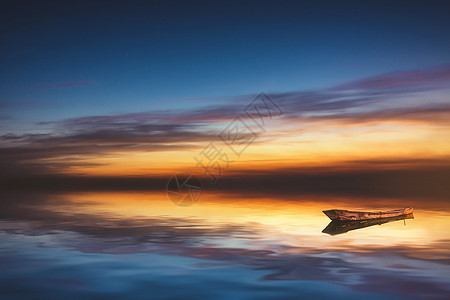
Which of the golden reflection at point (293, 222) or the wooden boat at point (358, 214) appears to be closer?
the golden reflection at point (293, 222)

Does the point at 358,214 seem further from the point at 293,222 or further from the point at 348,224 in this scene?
the point at 293,222

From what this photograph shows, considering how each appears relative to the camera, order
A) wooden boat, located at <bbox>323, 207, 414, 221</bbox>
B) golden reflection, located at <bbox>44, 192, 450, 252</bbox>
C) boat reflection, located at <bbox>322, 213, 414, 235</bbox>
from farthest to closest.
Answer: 1. wooden boat, located at <bbox>323, 207, 414, 221</bbox>
2. boat reflection, located at <bbox>322, 213, 414, 235</bbox>
3. golden reflection, located at <bbox>44, 192, 450, 252</bbox>

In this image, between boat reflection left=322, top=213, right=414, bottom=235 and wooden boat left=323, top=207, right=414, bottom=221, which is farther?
wooden boat left=323, top=207, right=414, bottom=221

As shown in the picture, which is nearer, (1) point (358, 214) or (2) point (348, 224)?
(2) point (348, 224)

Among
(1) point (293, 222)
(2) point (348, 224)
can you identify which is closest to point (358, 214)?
(2) point (348, 224)

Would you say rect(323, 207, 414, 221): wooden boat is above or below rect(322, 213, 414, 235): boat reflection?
above

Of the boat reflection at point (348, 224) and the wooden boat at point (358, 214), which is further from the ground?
the wooden boat at point (358, 214)

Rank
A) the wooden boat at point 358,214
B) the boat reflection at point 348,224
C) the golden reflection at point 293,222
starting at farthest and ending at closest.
Answer: 1. the wooden boat at point 358,214
2. the boat reflection at point 348,224
3. the golden reflection at point 293,222

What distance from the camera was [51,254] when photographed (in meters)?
16.9

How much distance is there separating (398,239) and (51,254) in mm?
14208

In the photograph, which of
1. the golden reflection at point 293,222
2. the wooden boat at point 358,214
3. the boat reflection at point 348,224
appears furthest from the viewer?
the wooden boat at point 358,214

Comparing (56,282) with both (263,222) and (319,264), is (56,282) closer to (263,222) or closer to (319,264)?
(319,264)

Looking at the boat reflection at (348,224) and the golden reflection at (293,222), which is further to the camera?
the boat reflection at (348,224)

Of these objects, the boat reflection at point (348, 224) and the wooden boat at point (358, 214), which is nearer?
the boat reflection at point (348, 224)
